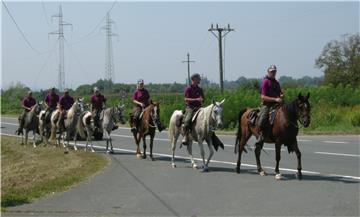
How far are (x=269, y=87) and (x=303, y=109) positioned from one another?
41.7 inches

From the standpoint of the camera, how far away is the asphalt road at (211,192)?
32.1 feet

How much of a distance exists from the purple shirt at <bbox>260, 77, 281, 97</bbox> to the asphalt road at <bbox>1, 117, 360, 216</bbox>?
2.01 m

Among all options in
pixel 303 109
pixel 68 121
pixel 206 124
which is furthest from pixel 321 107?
pixel 303 109

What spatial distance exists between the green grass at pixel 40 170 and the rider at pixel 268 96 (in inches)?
182

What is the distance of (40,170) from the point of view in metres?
17.6

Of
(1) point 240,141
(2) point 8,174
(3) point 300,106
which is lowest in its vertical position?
(2) point 8,174

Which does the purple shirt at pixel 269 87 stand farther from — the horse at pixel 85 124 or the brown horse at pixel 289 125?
the horse at pixel 85 124

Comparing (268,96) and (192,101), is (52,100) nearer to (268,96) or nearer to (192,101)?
(192,101)

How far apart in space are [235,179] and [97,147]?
11.3 m

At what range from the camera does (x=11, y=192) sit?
12453 mm

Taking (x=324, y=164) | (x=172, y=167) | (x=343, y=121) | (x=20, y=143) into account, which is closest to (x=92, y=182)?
(x=172, y=167)

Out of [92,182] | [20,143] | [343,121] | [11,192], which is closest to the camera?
[11,192]

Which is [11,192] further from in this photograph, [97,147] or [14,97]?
[14,97]

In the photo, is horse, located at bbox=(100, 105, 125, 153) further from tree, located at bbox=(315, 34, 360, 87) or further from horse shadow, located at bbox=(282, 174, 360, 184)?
tree, located at bbox=(315, 34, 360, 87)
